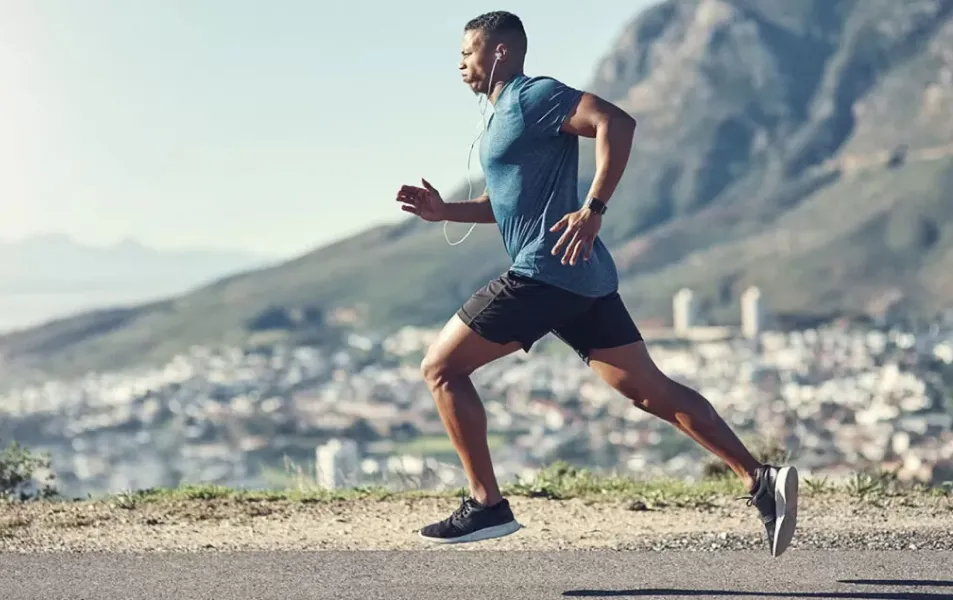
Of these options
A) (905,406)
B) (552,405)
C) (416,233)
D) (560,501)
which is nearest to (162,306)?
(416,233)

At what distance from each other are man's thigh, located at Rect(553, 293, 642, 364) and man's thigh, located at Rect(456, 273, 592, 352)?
4 cm

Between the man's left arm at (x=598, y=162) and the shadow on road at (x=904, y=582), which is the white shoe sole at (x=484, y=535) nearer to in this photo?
the man's left arm at (x=598, y=162)

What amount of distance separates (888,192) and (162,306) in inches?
3246

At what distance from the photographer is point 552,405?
104 m

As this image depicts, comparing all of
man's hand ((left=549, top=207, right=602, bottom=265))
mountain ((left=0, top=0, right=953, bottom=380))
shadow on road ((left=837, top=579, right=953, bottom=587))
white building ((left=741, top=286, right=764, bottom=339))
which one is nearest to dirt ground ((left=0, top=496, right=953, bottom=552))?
shadow on road ((left=837, top=579, right=953, bottom=587))

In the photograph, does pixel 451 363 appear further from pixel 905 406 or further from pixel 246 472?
pixel 905 406

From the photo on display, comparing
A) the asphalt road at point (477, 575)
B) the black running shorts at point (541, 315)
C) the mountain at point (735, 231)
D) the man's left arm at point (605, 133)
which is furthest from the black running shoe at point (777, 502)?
the mountain at point (735, 231)

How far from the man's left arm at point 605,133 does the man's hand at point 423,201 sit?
33.9 inches

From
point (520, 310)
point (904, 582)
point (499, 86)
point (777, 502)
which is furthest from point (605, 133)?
point (904, 582)

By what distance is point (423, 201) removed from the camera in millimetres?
5258

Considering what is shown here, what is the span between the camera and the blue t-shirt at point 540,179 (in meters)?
4.56

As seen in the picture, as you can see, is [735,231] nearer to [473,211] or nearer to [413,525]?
[413,525]

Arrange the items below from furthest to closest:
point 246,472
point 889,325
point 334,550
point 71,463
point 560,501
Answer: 1. point 889,325
2. point 71,463
3. point 246,472
4. point 560,501
5. point 334,550

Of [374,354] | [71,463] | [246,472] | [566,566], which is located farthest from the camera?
[374,354]
